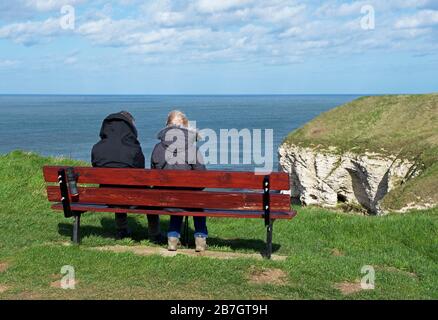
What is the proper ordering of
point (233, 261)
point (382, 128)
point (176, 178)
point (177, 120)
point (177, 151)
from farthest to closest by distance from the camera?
point (382, 128) → point (177, 151) → point (177, 120) → point (176, 178) → point (233, 261)

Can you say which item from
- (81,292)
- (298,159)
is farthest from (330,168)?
(81,292)

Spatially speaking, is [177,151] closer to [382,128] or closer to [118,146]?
[118,146]

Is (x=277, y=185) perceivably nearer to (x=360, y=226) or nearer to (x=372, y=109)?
(x=360, y=226)

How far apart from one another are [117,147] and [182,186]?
1.50 metres

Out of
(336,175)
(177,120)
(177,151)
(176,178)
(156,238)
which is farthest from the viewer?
(336,175)

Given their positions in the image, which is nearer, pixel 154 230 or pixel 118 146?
pixel 118 146

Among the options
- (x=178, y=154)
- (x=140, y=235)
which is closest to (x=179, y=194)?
(x=178, y=154)

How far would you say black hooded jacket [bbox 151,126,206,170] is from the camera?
8.68m

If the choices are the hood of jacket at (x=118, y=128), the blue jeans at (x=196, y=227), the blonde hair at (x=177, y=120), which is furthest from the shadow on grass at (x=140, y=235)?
the blonde hair at (x=177, y=120)

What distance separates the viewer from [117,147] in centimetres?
937

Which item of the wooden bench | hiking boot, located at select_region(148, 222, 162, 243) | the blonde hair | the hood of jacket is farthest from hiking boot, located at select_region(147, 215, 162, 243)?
the blonde hair

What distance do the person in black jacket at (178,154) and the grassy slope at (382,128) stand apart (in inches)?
815

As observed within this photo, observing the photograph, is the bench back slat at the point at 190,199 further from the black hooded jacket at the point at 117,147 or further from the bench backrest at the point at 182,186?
the black hooded jacket at the point at 117,147

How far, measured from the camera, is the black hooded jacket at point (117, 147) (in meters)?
9.34
